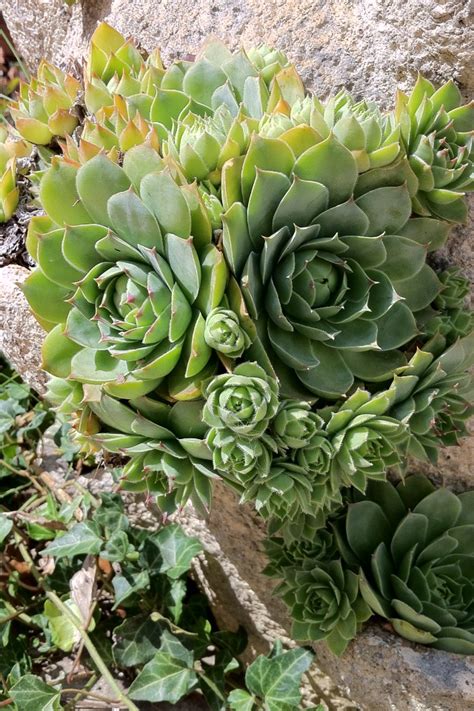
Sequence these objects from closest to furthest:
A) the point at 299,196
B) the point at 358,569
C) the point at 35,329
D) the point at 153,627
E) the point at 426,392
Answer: the point at 299,196
the point at 426,392
the point at 358,569
the point at 35,329
the point at 153,627

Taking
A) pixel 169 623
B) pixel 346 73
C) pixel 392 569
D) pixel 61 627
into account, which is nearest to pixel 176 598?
pixel 169 623

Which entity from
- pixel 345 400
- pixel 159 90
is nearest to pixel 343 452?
pixel 345 400

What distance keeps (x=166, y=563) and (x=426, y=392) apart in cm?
93

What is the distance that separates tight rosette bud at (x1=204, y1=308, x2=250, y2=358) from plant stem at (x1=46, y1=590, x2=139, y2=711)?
100 centimetres

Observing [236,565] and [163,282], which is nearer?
[163,282]

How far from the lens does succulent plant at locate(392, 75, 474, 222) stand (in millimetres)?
1112

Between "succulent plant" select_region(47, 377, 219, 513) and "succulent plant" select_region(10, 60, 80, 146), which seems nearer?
"succulent plant" select_region(47, 377, 219, 513)

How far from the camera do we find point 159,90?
46.1 inches

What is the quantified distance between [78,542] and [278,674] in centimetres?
60

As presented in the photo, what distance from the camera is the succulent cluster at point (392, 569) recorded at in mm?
1347

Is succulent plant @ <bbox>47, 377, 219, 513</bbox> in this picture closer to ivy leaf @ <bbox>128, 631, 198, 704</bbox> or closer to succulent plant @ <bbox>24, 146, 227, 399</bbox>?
succulent plant @ <bbox>24, 146, 227, 399</bbox>

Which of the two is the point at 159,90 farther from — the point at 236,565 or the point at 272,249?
the point at 236,565

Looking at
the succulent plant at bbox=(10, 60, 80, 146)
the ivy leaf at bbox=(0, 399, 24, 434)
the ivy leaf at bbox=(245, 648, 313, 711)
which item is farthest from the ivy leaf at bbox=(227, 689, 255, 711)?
the succulent plant at bbox=(10, 60, 80, 146)

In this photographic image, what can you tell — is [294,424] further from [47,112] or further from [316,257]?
[47,112]
